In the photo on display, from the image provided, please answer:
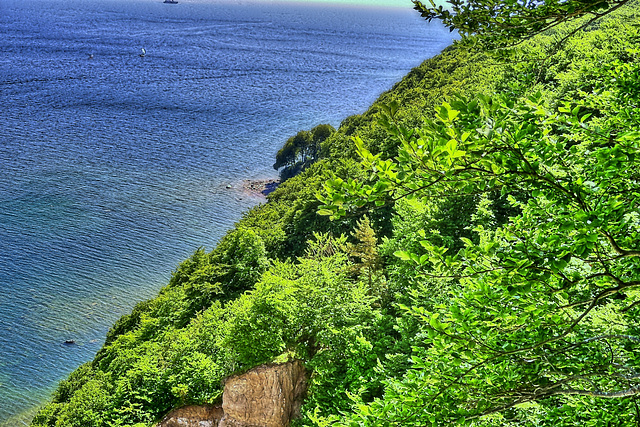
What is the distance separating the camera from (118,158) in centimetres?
6456

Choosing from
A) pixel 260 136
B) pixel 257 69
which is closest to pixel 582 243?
pixel 260 136

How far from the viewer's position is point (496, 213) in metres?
18.6

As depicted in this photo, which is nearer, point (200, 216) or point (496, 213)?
point (496, 213)

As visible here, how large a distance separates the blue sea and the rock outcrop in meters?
20.4

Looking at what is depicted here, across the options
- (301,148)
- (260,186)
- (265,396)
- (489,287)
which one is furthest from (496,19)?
(301,148)

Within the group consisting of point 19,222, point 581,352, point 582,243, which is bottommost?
point 19,222

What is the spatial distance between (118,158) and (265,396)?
188 ft

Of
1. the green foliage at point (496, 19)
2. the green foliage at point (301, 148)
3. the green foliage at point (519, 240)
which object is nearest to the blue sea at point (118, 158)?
the green foliage at point (301, 148)

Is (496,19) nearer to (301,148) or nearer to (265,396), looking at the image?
(265,396)

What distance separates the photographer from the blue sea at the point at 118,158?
122 ft

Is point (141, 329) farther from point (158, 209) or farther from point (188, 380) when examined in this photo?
point (158, 209)

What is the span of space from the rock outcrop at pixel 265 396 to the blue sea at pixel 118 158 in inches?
803

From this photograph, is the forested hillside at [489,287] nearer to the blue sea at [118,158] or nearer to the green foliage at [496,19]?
the green foliage at [496,19]

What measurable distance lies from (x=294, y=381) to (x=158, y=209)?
4159 cm
